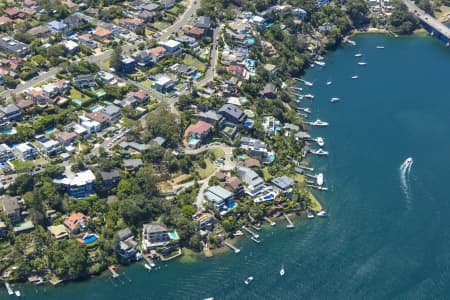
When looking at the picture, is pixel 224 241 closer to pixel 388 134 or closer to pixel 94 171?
pixel 94 171

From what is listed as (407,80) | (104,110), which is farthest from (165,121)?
(407,80)

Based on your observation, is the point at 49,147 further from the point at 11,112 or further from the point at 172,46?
the point at 172,46

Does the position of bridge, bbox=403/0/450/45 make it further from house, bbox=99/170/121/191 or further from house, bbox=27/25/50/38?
house, bbox=99/170/121/191

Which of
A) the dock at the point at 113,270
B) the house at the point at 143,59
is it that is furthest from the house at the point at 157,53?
the dock at the point at 113,270

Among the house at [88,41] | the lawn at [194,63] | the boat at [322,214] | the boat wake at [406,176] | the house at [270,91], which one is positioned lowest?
the boat at [322,214]

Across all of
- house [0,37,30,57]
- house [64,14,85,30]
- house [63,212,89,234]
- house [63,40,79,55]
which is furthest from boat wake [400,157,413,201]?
house [0,37,30,57]

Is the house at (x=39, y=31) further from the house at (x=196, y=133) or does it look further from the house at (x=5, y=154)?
the house at (x=196, y=133)

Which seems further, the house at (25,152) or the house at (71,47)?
the house at (71,47)
